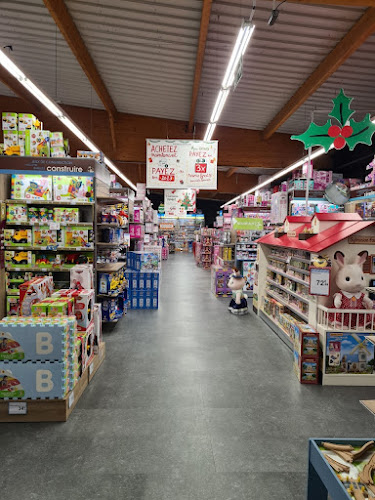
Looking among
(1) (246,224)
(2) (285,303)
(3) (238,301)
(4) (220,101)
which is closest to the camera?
(2) (285,303)

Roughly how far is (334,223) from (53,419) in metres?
4.11

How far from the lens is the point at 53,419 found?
3252 mm

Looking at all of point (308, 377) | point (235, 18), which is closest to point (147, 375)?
point (308, 377)

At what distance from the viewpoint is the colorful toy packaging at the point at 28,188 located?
547 cm

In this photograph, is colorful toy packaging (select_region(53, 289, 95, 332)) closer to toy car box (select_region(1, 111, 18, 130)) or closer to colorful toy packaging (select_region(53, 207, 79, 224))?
colorful toy packaging (select_region(53, 207, 79, 224))

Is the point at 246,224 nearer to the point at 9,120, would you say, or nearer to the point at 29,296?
the point at 9,120

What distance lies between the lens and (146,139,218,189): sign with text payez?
8.45 m

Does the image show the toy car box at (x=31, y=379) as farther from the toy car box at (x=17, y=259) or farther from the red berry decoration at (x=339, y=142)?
the red berry decoration at (x=339, y=142)

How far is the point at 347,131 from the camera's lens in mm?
4844

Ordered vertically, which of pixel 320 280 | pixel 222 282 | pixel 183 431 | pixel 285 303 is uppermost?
pixel 320 280

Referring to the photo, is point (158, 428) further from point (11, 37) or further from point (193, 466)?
point (11, 37)

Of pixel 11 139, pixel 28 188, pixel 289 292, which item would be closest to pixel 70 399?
pixel 28 188

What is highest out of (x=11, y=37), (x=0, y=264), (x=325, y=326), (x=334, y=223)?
(x=11, y=37)

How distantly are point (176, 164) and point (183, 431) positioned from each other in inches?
258
